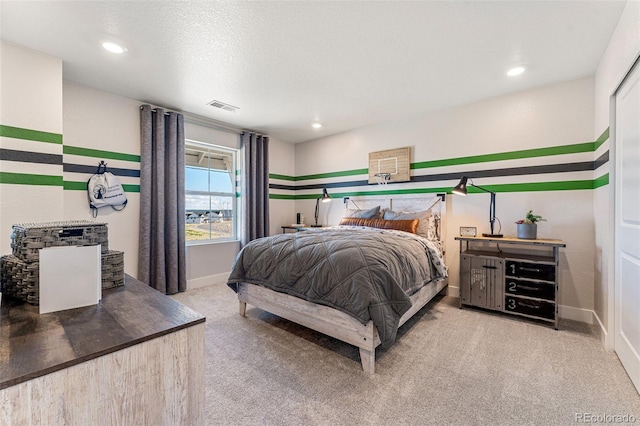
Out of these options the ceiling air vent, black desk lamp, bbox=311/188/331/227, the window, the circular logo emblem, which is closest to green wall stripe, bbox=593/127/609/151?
black desk lamp, bbox=311/188/331/227

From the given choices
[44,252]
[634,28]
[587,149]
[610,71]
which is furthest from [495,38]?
[44,252]

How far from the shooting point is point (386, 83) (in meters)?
2.87

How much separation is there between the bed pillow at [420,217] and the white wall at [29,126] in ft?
11.4

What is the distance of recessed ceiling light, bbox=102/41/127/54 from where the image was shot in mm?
2206

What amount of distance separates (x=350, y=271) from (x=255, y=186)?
3.00 meters

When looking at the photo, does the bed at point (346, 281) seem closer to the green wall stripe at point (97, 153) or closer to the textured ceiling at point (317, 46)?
the textured ceiling at point (317, 46)

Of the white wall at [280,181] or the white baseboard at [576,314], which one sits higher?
the white wall at [280,181]

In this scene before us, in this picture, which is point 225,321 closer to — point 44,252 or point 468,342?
point 44,252

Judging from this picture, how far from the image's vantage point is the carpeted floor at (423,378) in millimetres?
1474

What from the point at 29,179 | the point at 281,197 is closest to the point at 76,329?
the point at 29,179

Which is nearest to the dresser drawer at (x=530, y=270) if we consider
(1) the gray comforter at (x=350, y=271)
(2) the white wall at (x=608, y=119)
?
(2) the white wall at (x=608, y=119)

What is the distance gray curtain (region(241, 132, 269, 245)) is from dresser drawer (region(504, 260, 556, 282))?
3.42 meters

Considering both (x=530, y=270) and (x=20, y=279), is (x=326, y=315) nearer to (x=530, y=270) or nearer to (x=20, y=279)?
(x=20, y=279)

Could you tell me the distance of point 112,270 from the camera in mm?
1158
